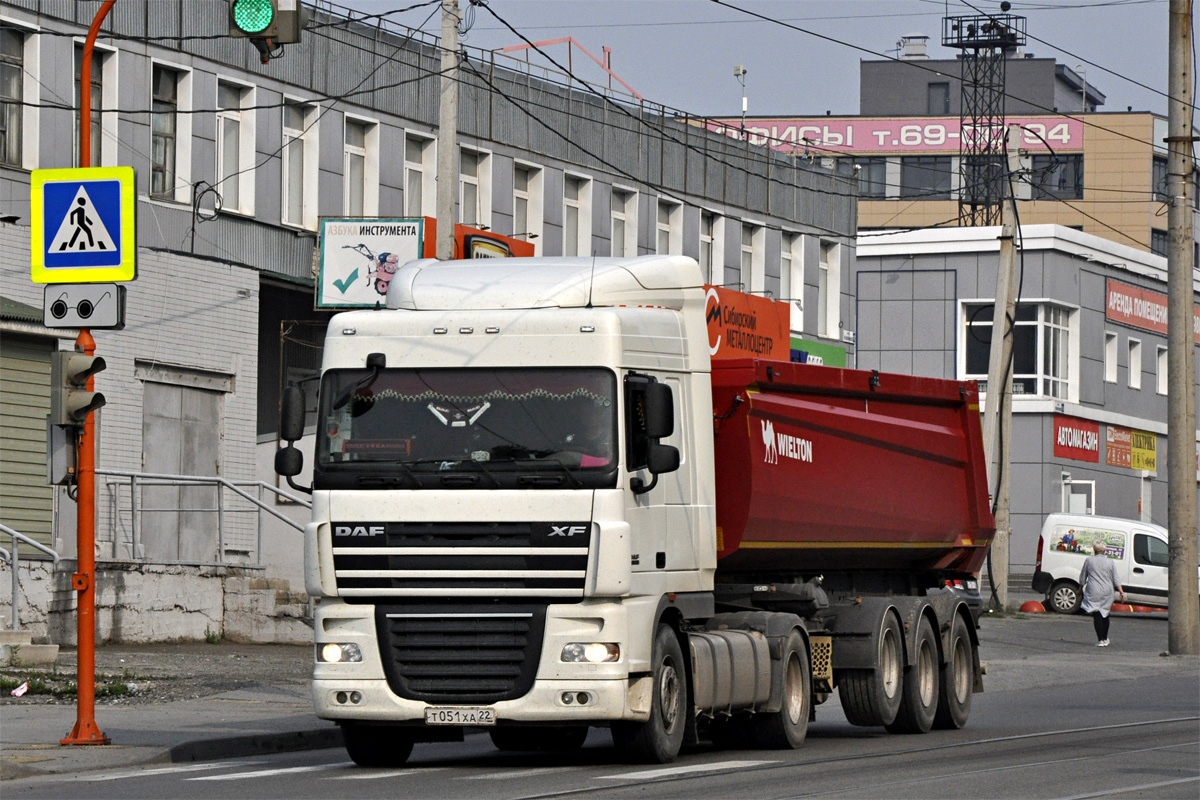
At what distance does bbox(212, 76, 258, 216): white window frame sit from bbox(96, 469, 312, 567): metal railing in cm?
438

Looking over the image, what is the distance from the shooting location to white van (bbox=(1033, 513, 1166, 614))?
44.4 m

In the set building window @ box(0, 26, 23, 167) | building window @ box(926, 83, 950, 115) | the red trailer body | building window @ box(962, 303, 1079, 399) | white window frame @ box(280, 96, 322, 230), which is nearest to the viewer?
the red trailer body

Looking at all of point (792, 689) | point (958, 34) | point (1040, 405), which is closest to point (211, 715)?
point (792, 689)

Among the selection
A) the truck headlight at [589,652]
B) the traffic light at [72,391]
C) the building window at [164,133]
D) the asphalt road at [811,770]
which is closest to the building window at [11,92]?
the building window at [164,133]

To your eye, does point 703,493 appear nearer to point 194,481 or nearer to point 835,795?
point 835,795

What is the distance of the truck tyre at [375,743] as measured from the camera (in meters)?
14.3

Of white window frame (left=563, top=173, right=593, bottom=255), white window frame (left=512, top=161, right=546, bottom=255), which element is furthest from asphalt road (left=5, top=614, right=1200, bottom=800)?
white window frame (left=563, top=173, right=593, bottom=255)

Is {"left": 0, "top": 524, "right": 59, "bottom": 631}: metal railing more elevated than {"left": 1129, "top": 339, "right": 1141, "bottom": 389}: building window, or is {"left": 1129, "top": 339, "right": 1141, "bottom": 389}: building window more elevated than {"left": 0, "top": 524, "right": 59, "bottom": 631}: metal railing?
{"left": 1129, "top": 339, "right": 1141, "bottom": 389}: building window

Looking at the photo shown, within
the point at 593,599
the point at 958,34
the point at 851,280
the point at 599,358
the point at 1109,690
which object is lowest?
the point at 1109,690

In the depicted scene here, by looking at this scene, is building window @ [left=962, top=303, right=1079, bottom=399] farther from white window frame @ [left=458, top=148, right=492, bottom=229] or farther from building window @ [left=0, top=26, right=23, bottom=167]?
building window @ [left=0, top=26, right=23, bottom=167]

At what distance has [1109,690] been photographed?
80.5 feet

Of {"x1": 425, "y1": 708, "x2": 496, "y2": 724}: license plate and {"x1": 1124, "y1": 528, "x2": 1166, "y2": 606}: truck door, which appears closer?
{"x1": 425, "y1": 708, "x2": 496, "y2": 724}: license plate

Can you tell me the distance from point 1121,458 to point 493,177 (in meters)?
30.9

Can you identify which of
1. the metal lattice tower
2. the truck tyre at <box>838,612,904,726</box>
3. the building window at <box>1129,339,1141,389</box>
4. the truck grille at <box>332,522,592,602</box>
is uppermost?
the metal lattice tower
